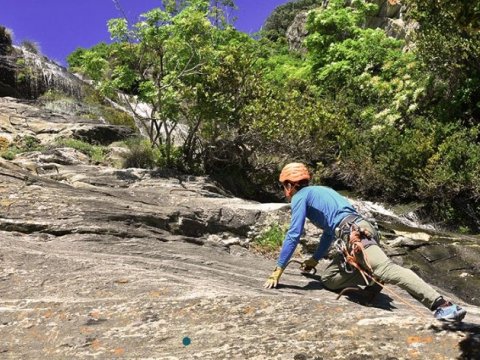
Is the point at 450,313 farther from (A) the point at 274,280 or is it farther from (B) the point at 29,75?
(B) the point at 29,75

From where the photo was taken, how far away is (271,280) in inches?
205

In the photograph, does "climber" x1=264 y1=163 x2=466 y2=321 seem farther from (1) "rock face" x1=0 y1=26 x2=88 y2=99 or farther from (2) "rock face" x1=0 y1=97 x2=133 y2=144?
(1) "rock face" x1=0 y1=26 x2=88 y2=99

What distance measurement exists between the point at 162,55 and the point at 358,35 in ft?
66.9

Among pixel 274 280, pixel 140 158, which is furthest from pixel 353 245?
pixel 140 158

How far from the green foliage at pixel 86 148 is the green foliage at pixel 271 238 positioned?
281 inches

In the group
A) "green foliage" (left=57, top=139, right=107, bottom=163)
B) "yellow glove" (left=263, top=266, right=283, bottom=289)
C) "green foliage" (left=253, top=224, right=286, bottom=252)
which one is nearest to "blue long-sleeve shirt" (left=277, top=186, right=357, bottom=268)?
"yellow glove" (left=263, top=266, right=283, bottom=289)

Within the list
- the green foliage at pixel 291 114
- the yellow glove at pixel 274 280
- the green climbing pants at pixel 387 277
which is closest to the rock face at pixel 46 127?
the green foliage at pixel 291 114

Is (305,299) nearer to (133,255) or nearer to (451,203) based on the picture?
(133,255)

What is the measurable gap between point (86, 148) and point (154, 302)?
12.0m

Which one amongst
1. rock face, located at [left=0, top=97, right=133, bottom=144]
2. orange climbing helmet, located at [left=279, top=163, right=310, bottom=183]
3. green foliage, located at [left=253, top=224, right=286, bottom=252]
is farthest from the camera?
rock face, located at [left=0, top=97, right=133, bottom=144]

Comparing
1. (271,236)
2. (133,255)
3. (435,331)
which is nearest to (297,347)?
(435,331)

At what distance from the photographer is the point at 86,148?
15469 mm

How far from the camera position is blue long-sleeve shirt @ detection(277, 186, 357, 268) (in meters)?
4.97

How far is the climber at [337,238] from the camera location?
4.52 m
